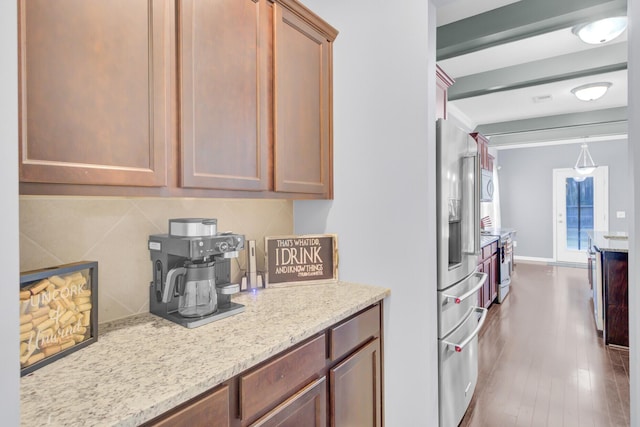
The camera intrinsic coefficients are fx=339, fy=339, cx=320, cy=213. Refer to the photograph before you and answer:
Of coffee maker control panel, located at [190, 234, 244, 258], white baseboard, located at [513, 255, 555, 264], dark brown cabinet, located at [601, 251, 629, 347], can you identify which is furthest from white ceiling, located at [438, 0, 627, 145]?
white baseboard, located at [513, 255, 555, 264]

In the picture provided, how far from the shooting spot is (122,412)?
74 cm

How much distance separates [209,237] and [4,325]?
2.27 ft

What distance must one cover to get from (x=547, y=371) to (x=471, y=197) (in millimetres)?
1778

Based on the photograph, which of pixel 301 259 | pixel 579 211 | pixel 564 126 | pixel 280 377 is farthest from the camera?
pixel 579 211

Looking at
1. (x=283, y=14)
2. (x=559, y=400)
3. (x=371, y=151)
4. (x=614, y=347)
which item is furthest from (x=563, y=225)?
(x=283, y=14)

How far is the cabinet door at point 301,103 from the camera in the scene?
158cm

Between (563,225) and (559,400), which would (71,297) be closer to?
(559,400)

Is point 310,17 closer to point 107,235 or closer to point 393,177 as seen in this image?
point 393,177

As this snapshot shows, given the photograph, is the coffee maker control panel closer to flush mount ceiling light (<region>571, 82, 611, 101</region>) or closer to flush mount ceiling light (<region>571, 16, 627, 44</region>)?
flush mount ceiling light (<region>571, 16, 627, 44</region>)

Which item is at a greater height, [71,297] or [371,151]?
[371,151]

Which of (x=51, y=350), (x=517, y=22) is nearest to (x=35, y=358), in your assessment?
(x=51, y=350)

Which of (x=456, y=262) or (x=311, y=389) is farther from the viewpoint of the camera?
(x=456, y=262)

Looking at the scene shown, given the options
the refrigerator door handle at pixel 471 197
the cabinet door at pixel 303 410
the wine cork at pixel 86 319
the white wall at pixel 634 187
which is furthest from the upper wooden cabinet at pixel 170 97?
the white wall at pixel 634 187

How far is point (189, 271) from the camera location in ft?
4.20
